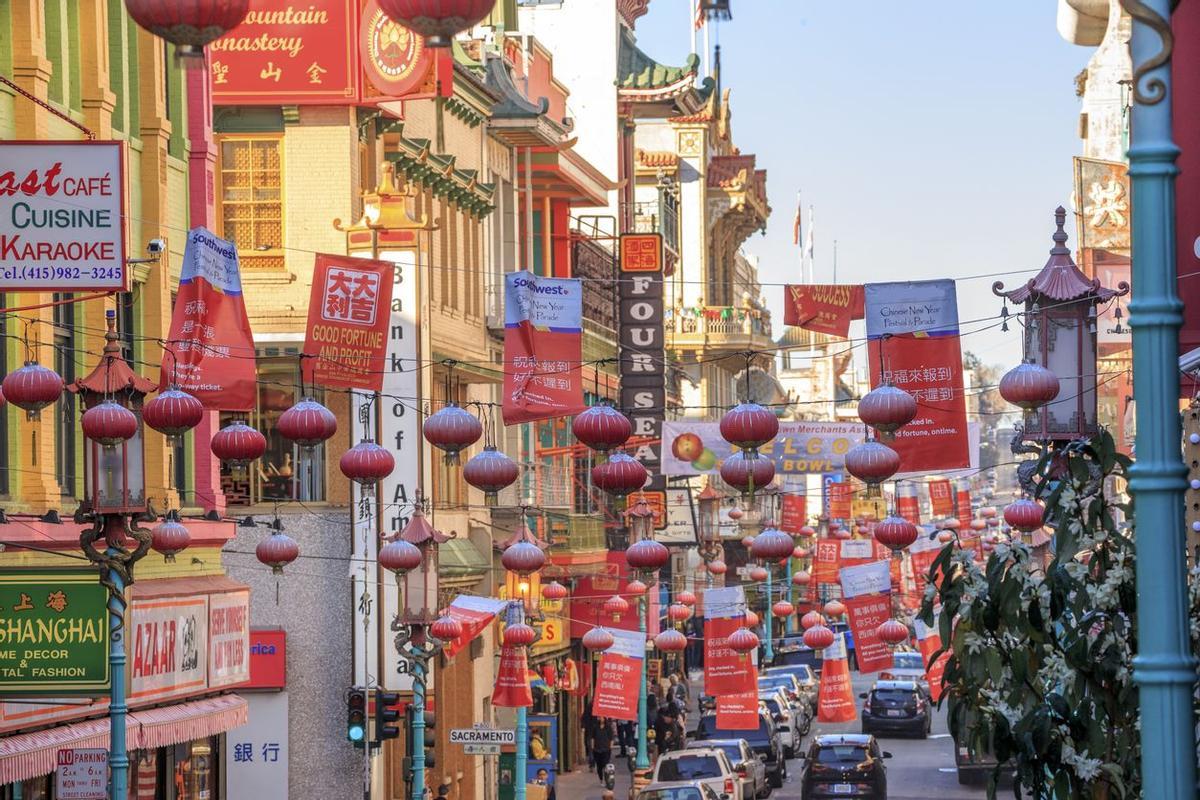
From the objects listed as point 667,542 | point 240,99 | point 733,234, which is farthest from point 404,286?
point 733,234

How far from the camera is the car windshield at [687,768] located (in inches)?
1403

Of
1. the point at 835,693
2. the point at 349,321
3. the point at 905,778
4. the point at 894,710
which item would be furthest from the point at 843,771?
the point at 894,710

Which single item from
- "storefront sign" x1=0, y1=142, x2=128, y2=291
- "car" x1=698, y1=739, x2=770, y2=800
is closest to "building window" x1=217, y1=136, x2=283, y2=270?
"car" x1=698, y1=739, x2=770, y2=800

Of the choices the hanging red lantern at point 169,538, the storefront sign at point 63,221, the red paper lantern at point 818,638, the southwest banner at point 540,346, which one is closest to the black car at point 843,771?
the red paper lantern at point 818,638

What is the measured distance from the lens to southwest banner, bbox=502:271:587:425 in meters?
26.3

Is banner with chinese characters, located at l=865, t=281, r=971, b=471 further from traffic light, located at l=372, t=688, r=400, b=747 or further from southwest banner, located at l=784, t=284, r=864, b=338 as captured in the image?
traffic light, located at l=372, t=688, r=400, b=747

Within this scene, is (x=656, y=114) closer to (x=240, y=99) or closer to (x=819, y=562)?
(x=819, y=562)

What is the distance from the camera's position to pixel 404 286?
35.5 metres

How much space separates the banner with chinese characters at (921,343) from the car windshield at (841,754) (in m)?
13.6

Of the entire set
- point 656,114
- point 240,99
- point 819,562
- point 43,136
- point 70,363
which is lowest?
point 819,562

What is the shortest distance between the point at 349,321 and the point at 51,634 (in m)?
6.48

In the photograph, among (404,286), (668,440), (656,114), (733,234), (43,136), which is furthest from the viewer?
(733,234)

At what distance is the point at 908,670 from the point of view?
66.9 m

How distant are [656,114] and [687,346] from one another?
10.9 m
